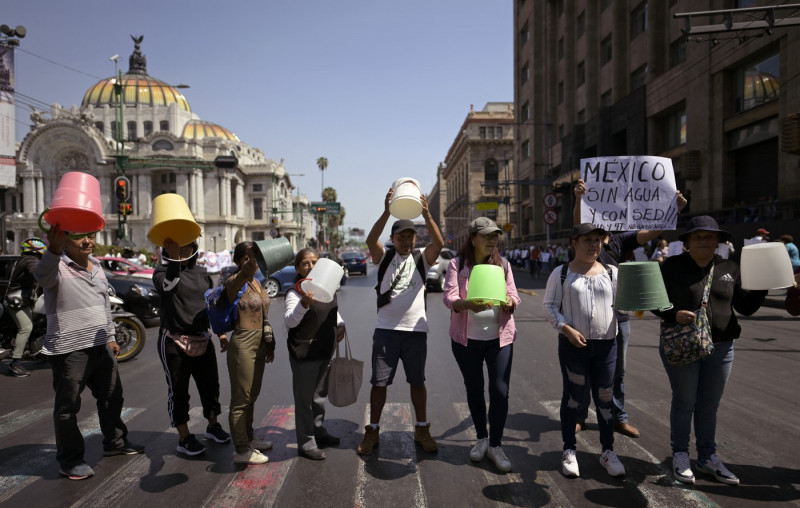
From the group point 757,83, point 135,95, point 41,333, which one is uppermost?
point 135,95

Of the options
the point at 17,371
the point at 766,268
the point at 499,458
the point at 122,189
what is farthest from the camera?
the point at 122,189

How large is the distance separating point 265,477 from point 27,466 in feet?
6.48

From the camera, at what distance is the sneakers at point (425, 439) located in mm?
4320

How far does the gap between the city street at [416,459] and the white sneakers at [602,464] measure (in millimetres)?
62

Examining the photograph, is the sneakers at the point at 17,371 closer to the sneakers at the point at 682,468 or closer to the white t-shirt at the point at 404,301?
the white t-shirt at the point at 404,301

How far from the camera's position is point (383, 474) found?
3.91 metres

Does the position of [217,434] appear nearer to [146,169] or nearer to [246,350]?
[246,350]

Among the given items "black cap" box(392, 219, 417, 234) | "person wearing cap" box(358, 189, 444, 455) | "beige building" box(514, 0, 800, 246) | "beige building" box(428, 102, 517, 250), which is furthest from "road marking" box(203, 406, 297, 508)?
"beige building" box(428, 102, 517, 250)

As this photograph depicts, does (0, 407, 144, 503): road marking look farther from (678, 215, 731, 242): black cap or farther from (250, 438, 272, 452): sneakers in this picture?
(678, 215, 731, 242): black cap

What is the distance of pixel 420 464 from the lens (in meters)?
4.09

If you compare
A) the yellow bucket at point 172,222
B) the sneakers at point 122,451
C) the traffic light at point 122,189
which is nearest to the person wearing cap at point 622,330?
the yellow bucket at point 172,222

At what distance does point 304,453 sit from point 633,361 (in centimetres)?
537

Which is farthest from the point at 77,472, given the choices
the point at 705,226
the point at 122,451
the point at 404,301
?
the point at 705,226

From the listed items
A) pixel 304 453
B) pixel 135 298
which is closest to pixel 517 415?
pixel 304 453
